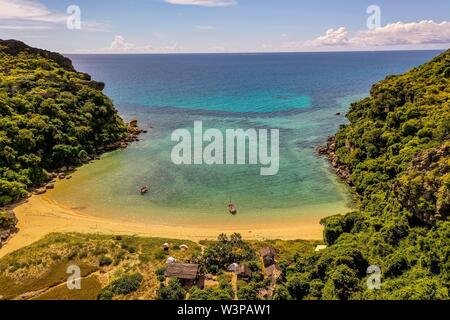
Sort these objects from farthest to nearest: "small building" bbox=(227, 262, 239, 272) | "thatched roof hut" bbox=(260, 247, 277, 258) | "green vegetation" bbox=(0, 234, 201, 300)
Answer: "thatched roof hut" bbox=(260, 247, 277, 258) → "small building" bbox=(227, 262, 239, 272) → "green vegetation" bbox=(0, 234, 201, 300)

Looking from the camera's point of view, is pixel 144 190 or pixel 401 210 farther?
pixel 144 190

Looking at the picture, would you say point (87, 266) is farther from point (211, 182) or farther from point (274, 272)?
point (211, 182)

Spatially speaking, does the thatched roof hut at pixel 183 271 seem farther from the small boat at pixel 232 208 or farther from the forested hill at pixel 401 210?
the small boat at pixel 232 208

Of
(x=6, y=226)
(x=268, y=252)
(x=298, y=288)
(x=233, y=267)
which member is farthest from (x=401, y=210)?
(x=6, y=226)

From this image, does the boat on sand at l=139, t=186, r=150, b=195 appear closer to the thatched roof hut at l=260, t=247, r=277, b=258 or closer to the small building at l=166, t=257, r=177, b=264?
the small building at l=166, t=257, r=177, b=264

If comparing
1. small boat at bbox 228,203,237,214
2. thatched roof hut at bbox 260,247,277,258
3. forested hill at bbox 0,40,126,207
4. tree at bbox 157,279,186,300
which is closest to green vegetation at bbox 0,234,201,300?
tree at bbox 157,279,186,300

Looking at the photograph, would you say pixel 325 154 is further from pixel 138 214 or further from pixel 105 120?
pixel 105 120
